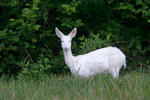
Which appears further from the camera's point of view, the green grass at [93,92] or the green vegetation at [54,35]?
the green vegetation at [54,35]

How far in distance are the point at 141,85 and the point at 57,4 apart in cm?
466

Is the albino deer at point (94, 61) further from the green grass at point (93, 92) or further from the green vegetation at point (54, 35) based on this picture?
the green grass at point (93, 92)

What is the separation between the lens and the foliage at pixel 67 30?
8.55 m

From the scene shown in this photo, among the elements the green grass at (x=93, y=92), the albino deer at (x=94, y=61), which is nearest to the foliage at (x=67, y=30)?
the albino deer at (x=94, y=61)

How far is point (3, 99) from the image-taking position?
4527 millimetres

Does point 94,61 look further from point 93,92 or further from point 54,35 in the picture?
point 93,92

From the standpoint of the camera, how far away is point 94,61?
7.78 meters

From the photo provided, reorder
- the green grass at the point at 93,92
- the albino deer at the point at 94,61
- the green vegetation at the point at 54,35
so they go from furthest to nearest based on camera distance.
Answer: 1. the green vegetation at the point at 54,35
2. the albino deer at the point at 94,61
3. the green grass at the point at 93,92

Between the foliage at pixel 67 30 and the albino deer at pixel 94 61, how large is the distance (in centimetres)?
70

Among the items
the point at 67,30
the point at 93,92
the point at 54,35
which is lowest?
the point at 67,30

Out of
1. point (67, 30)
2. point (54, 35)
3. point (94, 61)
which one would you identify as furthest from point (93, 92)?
point (67, 30)

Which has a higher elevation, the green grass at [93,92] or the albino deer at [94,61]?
the green grass at [93,92]

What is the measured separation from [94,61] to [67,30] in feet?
8.77

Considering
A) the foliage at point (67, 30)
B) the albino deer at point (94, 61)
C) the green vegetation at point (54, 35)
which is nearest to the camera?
the albino deer at point (94, 61)
